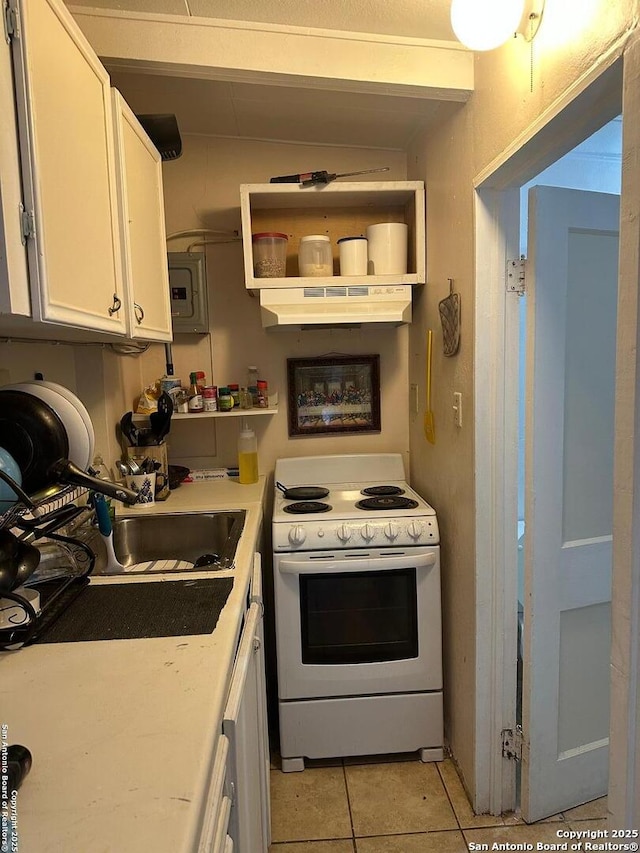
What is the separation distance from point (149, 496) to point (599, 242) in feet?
5.63

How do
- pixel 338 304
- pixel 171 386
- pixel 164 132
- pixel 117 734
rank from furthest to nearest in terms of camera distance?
pixel 171 386, pixel 338 304, pixel 164 132, pixel 117 734

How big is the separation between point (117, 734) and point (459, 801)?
151cm

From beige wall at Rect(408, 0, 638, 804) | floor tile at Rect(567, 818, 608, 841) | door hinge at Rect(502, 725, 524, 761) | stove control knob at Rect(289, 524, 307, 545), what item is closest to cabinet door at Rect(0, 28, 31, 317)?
beige wall at Rect(408, 0, 638, 804)

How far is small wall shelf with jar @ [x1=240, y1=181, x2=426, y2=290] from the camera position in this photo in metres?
2.00

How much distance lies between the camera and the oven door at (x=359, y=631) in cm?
188

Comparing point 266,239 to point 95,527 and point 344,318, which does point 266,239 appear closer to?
point 344,318

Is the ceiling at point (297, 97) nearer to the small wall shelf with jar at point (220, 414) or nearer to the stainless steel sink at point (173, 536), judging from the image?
the small wall shelf with jar at point (220, 414)

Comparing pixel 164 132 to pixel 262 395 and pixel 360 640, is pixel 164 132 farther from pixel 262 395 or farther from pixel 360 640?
pixel 360 640

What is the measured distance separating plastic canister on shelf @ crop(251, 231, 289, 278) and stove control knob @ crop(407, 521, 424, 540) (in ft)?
3.63

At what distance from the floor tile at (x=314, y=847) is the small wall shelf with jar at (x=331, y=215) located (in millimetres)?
1894

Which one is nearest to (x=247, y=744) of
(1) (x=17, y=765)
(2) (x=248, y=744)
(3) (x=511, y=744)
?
(2) (x=248, y=744)

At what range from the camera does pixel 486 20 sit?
116 centimetres

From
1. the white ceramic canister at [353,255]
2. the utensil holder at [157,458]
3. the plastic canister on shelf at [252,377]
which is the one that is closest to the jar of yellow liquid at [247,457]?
the plastic canister on shelf at [252,377]

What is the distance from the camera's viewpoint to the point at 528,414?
153cm
